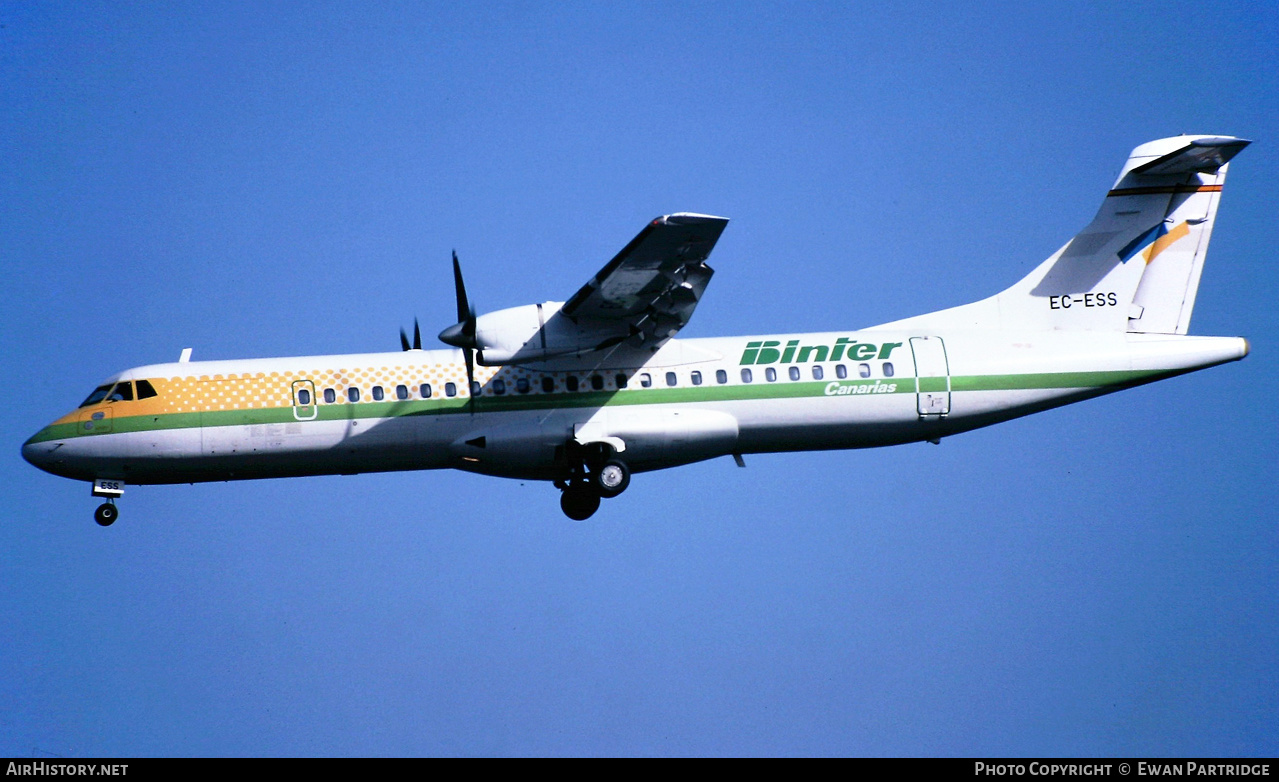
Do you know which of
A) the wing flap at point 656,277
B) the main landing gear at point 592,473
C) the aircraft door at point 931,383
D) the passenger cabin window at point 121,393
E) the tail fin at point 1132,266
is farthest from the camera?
the tail fin at point 1132,266

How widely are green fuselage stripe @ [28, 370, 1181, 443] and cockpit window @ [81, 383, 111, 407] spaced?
0.51m

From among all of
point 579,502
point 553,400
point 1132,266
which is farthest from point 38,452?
point 1132,266

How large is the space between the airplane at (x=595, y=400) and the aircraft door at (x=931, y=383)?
29mm

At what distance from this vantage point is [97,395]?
76.8 feet

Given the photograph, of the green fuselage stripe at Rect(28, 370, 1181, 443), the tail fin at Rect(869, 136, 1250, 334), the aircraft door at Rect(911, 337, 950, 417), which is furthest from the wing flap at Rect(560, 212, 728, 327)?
the tail fin at Rect(869, 136, 1250, 334)

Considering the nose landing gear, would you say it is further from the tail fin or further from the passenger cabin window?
the tail fin

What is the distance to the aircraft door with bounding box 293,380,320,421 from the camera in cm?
2292

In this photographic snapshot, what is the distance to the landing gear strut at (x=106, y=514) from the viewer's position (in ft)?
76.7

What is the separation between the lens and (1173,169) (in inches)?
965

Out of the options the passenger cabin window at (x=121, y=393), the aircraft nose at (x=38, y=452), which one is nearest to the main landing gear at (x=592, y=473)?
the passenger cabin window at (x=121, y=393)

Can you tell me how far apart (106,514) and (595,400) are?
918 cm

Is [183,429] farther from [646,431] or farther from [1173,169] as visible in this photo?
[1173,169]

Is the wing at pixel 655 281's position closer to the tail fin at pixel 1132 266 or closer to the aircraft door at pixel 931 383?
the aircraft door at pixel 931 383

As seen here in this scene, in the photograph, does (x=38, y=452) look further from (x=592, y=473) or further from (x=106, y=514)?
(x=592, y=473)
